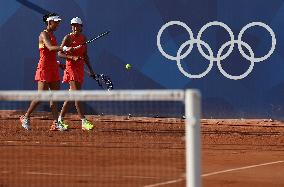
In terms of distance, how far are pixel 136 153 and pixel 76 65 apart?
3.87 m

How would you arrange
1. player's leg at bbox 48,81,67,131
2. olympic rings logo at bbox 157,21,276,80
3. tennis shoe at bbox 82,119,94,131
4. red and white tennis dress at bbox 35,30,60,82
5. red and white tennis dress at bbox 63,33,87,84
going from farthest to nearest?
1. olympic rings logo at bbox 157,21,276,80
2. red and white tennis dress at bbox 63,33,87,84
3. red and white tennis dress at bbox 35,30,60,82
4. tennis shoe at bbox 82,119,94,131
5. player's leg at bbox 48,81,67,131

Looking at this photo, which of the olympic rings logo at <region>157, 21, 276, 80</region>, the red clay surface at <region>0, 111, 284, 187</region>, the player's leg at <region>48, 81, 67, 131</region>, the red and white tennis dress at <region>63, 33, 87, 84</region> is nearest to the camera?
the red clay surface at <region>0, 111, 284, 187</region>

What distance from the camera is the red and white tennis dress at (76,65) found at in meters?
14.4

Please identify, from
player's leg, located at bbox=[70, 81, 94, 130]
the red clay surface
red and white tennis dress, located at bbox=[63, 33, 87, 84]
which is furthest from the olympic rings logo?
player's leg, located at bbox=[70, 81, 94, 130]

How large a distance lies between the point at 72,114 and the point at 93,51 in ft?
5.29

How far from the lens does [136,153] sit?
36.1 ft

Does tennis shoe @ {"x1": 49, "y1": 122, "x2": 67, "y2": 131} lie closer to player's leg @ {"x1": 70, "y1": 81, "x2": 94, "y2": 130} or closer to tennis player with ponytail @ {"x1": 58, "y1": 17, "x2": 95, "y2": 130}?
tennis player with ponytail @ {"x1": 58, "y1": 17, "x2": 95, "y2": 130}

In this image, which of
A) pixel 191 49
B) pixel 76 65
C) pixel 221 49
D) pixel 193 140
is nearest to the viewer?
pixel 193 140

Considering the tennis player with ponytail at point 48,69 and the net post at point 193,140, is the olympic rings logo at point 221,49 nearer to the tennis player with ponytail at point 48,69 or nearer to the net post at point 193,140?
the tennis player with ponytail at point 48,69

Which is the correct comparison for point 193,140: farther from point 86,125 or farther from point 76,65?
point 76,65

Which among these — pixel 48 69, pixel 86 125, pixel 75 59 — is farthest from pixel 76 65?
pixel 86 125

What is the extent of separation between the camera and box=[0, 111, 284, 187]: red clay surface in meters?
8.80

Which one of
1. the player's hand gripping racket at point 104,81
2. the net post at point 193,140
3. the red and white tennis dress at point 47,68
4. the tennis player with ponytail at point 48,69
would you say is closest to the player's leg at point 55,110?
the tennis player with ponytail at point 48,69

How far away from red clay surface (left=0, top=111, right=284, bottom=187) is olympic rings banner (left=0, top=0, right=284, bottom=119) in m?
0.61
